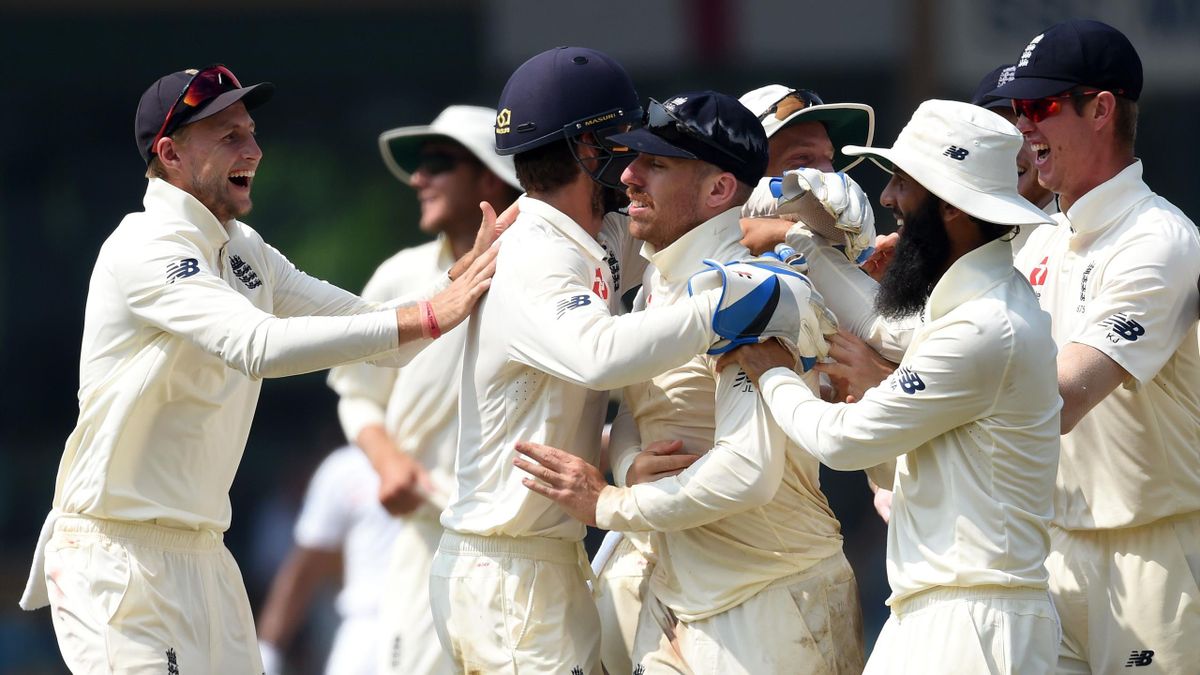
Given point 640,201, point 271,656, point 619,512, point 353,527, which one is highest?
point 640,201

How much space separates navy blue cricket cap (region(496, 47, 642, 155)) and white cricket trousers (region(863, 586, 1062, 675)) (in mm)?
1454

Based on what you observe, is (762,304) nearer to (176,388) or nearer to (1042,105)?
(1042,105)

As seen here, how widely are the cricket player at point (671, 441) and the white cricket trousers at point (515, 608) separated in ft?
0.57

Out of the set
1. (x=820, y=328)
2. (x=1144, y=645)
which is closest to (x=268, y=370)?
(x=820, y=328)

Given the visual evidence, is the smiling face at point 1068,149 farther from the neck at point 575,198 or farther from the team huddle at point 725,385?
the neck at point 575,198

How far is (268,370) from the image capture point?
479 centimetres

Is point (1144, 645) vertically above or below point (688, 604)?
below

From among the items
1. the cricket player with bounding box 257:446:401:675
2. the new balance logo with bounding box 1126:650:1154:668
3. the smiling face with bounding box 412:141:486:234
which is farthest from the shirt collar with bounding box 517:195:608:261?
the cricket player with bounding box 257:446:401:675

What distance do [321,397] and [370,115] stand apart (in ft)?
6.39

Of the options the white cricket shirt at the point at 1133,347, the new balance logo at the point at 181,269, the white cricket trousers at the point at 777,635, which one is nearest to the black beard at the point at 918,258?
the white cricket shirt at the point at 1133,347

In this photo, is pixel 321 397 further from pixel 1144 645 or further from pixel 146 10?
pixel 1144 645

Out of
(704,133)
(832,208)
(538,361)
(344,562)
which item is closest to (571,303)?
(538,361)

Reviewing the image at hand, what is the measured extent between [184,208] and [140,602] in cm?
106

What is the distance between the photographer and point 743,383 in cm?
449
